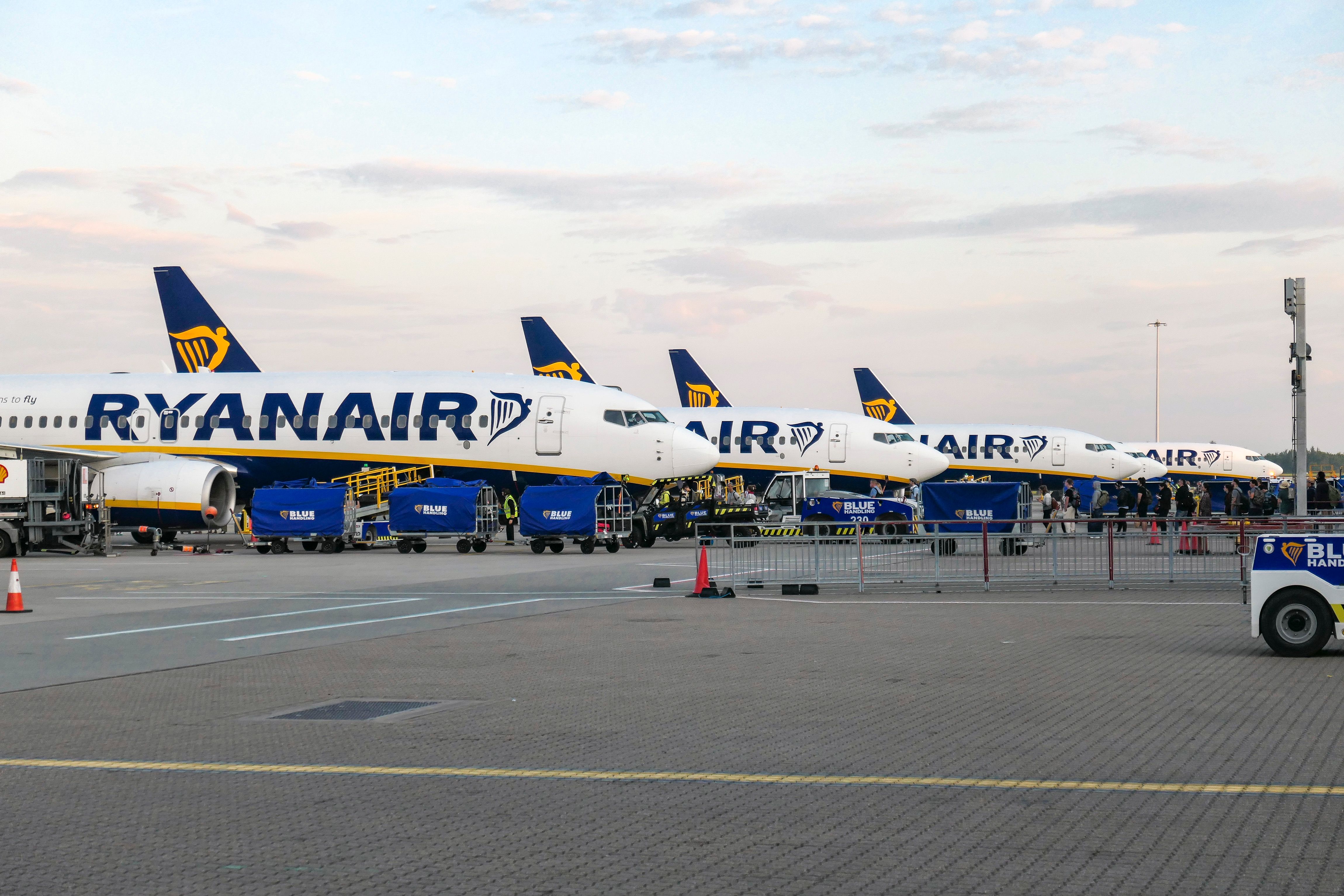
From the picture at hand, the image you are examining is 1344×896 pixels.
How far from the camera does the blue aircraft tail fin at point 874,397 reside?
76375mm

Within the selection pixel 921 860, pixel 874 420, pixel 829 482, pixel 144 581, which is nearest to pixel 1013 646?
pixel 921 860

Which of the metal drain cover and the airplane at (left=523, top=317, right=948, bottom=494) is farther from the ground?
the airplane at (left=523, top=317, right=948, bottom=494)

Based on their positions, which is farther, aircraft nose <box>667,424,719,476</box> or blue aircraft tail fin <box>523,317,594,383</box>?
blue aircraft tail fin <box>523,317,594,383</box>

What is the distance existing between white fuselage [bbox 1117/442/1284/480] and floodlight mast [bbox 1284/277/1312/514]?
57.4 metres

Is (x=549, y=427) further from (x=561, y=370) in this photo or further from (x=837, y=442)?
(x=561, y=370)

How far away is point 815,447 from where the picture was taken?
48219mm

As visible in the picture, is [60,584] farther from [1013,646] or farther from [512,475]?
[1013,646]

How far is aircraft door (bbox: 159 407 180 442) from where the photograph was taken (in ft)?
129

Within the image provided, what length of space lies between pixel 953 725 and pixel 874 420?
131 ft

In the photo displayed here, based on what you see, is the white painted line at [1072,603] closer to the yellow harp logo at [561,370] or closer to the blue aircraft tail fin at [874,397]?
the yellow harp logo at [561,370]

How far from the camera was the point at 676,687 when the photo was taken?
39.3ft

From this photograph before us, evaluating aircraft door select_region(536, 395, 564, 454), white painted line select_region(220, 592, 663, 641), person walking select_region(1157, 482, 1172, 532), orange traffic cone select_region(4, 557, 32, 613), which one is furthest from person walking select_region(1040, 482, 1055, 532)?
orange traffic cone select_region(4, 557, 32, 613)

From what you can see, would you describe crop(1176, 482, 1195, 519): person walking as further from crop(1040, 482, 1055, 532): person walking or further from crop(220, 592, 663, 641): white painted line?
crop(220, 592, 663, 641): white painted line

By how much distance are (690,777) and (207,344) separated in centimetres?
4338
